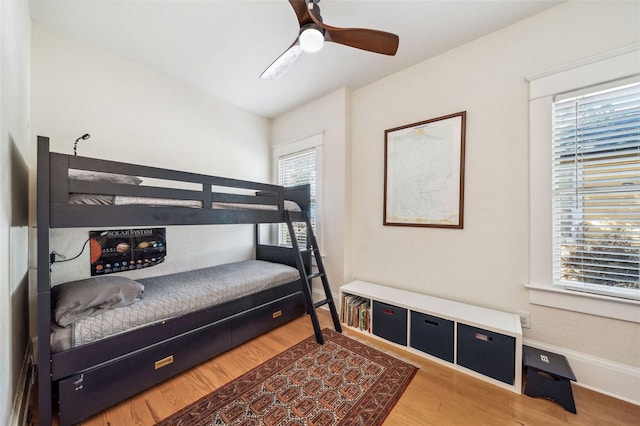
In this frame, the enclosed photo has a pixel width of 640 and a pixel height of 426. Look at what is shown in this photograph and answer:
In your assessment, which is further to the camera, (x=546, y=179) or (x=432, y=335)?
(x=432, y=335)

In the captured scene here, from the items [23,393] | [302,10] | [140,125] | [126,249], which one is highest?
[302,10]

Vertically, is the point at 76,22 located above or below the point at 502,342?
above

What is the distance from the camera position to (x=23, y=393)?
1443 mm

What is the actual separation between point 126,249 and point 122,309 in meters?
0.98

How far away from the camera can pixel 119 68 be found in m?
2.29

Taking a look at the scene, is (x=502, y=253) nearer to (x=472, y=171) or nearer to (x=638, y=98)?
(x=472, y=171)

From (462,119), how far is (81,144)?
337 centimetres

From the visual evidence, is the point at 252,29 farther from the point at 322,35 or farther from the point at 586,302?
the point at 586,302

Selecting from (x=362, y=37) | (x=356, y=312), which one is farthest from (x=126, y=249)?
(x=362, y=37)

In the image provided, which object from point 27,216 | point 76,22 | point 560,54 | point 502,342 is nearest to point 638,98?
point 560,54

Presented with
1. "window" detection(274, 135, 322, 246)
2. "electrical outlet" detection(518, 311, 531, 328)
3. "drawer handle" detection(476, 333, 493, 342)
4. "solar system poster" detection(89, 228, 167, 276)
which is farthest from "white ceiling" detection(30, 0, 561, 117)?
"drawer handle" detection(476, 333, 493, 342)

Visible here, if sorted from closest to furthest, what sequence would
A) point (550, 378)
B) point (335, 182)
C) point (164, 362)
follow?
point (550, 378) → point (164, 362) → point (335, 182)

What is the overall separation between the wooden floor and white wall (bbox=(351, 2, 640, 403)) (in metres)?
0.32

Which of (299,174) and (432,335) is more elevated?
(299,174)
